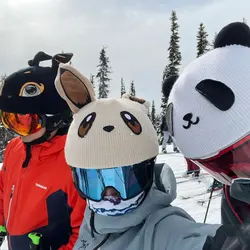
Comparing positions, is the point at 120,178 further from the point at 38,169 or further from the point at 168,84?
the point at 38,169

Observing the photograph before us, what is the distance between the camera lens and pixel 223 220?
1748mm

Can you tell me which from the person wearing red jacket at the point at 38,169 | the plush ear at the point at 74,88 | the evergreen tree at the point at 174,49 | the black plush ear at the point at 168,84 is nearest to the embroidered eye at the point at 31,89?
the person wearing red jacket at the point at 38,169

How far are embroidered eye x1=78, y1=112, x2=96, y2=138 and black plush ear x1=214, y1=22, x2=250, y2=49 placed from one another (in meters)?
0.71

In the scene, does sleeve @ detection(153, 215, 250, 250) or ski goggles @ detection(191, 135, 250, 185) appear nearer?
sleeve @ detection(153, 215, 250, 250)

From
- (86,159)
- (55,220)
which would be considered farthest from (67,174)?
(86,159)

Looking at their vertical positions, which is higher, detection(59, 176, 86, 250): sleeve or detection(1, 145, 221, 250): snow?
detection(59, 176, 86, 250): sleeve

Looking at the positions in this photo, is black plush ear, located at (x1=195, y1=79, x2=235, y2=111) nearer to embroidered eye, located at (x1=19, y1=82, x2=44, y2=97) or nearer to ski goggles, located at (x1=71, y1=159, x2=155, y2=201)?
ski goggles, located at (x1=71, y1=159, x2=155, y2=201)

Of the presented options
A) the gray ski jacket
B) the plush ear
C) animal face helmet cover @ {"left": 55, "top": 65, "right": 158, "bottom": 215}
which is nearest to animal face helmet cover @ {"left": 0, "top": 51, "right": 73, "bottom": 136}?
the plush ear

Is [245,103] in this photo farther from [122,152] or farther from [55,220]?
[55,220]

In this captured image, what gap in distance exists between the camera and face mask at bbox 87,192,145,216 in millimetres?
1729

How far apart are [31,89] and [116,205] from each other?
4.21ft

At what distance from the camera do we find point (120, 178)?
175 centimetres

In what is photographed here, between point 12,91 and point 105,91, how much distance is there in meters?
35.4

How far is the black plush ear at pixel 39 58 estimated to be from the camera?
9.62 feet
